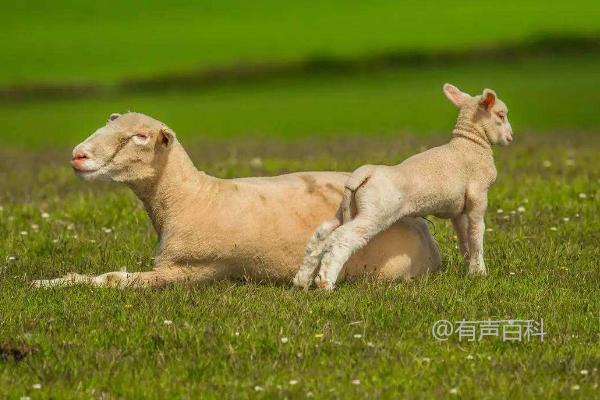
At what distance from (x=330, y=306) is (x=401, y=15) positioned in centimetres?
2750

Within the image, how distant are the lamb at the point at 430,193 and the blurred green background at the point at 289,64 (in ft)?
44.3

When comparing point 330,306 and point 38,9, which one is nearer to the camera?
point 330,306

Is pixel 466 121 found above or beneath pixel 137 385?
above

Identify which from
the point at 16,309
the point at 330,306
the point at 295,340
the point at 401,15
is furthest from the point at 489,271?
the point at 401,15

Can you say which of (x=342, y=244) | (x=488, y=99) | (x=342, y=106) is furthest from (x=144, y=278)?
(x=342, y=106)

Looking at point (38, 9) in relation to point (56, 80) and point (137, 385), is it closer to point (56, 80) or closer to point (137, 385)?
point (56, 80)

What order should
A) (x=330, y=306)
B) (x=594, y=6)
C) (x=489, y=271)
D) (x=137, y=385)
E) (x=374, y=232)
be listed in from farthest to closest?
(x=594, y=6) → (x=489, y=271) → (x=374, y=232) → (x=330, y=306) → (x=137, y=385)

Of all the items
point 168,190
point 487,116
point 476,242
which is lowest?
point 476,242

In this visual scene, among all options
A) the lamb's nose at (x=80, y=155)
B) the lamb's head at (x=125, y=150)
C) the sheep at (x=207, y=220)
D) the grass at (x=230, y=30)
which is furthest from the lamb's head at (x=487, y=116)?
the grass at (x=230, y=30)

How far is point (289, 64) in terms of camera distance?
32344mm

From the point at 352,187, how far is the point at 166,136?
139cm

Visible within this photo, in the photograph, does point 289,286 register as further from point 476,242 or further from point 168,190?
point 476,242

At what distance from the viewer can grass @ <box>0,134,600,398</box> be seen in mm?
7508

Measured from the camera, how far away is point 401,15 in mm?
35938
